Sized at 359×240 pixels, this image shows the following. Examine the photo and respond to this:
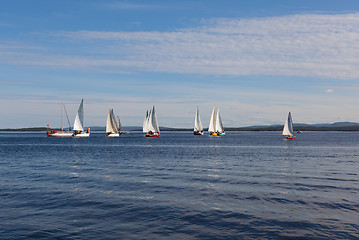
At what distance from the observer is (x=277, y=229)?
16875mm

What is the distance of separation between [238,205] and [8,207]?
1472cm

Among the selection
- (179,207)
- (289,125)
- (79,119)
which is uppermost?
(79,119)

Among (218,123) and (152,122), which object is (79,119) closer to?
(152,122)

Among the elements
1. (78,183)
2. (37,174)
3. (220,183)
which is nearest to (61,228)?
(78,183)

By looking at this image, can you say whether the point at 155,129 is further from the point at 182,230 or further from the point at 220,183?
the point at 182,230

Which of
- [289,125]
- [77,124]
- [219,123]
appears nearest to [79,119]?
[77,124]

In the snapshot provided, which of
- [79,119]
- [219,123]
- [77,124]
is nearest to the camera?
[79,119]

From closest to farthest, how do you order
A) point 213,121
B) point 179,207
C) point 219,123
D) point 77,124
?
1. point 179,207
2. point 77,124
3. point 213,121
4. point 219,123

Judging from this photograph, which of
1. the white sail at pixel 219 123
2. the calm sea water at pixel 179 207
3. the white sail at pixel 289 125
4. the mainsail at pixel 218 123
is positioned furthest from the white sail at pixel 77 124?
the calm sea water at pixel 179 207

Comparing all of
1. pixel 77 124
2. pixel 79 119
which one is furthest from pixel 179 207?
pixel 77 124

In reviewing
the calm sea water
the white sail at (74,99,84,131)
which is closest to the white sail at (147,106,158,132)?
the white sail at (74,99,84,131)

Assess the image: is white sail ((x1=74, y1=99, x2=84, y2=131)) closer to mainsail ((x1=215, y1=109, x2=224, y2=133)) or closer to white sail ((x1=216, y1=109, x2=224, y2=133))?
white sail ((x1=216, y1=109, x2=224, y2=133))

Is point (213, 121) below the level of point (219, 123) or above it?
above

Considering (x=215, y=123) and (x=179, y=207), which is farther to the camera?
(x=215, y=123)
